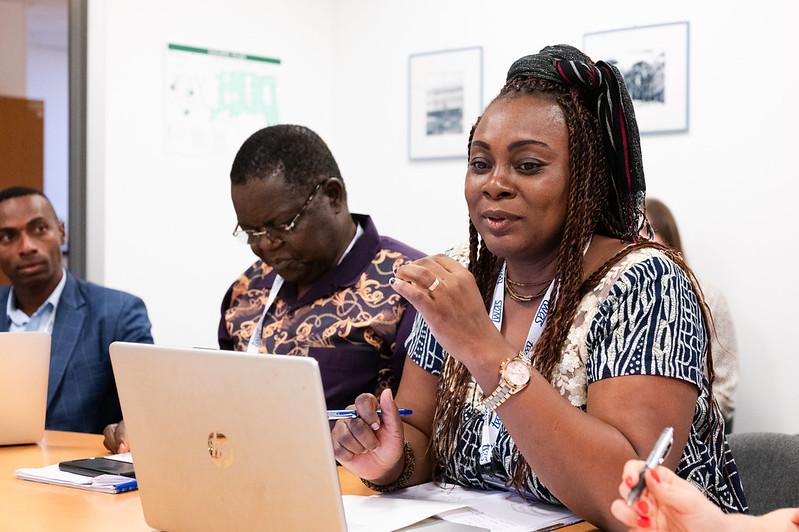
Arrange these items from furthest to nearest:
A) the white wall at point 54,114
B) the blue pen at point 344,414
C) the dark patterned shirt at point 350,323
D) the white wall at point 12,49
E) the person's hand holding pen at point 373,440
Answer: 1. the white wall at point 54,114
2. the white wall at point 12,49
3. the dark patterned shirt at point 350,323
4. the person's hand holding pen at point 373,440
5. the blue pen at point 344,414

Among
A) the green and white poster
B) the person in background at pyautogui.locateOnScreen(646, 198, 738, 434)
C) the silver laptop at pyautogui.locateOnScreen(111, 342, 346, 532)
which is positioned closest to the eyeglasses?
the silver laptop at pyautogui.locateOnScreen(111, 342, 346, 532)

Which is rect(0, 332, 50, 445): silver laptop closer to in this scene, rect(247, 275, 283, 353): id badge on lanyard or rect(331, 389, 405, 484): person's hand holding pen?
rect(247, 275, 283, 353): id badge on lanyard

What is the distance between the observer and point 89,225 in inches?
165

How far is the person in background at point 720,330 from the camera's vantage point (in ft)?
12.1

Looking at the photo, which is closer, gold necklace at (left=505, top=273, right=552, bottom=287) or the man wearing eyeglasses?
gold necklace at (left=505, top=273, right=552, bottom=287)

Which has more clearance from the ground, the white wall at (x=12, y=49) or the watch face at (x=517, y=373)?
the white wall at (x=12, y=49)

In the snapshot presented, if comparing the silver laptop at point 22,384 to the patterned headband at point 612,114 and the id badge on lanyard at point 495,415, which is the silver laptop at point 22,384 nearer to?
the id badge on lanyard at point 495,415

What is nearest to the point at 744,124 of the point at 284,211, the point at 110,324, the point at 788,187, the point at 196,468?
the point at 788,187

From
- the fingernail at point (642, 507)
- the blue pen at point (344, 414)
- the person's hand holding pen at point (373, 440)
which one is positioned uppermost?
the fingernail at point (642, 507)

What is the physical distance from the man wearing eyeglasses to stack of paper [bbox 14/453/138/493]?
0.58 metres

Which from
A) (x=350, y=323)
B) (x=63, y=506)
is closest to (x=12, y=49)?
(x=350, y=323)

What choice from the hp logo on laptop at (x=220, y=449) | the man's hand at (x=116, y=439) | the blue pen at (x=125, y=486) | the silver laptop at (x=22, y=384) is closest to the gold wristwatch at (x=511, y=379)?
the hp logo on laptop at (x=220, y=449)

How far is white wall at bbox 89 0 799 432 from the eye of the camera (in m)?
3.74

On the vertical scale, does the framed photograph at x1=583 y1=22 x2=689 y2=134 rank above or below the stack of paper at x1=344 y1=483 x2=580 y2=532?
above
